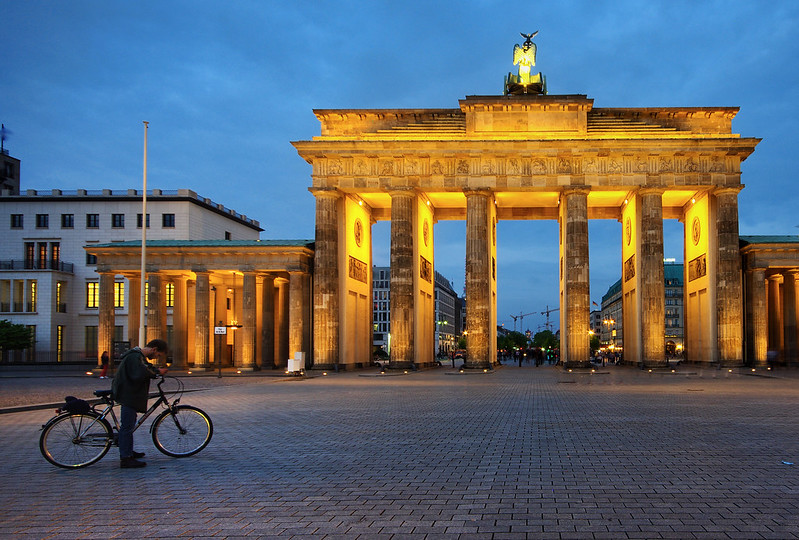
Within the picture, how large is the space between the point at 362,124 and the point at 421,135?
4.58 meters

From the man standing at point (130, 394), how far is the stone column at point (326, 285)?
3925 centimetres

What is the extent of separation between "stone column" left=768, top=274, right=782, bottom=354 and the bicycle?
55318mm

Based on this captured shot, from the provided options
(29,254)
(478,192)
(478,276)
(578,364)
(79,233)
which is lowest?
(578,364)

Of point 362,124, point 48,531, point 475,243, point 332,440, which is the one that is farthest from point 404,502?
point 362,124

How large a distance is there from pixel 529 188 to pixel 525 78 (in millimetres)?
12199

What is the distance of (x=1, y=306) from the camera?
228 ft

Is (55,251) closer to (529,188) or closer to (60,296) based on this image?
(60,296)

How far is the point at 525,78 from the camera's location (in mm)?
58688

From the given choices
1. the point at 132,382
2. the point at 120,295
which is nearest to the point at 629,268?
the point at 120,295

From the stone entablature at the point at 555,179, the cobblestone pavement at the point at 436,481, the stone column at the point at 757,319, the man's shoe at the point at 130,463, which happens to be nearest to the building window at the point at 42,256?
the stone entablature at the point at 555,179

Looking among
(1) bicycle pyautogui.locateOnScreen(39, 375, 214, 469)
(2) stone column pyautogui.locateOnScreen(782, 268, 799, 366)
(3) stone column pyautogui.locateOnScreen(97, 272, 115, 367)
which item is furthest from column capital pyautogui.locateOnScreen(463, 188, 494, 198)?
(1) bicycle pyautogui.locateOnScreen(39, 375, 214, 469)

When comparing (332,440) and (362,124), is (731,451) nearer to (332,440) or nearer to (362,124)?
(332,440)

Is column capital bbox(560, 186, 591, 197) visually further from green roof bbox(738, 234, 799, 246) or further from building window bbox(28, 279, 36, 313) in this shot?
building window bbox(28, 279, 36, 313)

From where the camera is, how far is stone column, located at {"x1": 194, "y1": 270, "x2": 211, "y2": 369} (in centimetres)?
→ 5175
